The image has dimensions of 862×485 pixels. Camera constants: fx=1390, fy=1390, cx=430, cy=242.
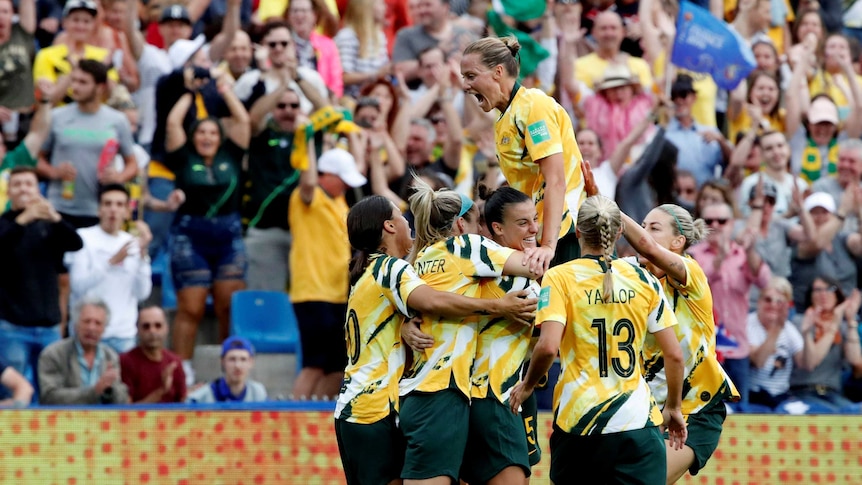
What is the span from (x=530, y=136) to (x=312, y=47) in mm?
6755

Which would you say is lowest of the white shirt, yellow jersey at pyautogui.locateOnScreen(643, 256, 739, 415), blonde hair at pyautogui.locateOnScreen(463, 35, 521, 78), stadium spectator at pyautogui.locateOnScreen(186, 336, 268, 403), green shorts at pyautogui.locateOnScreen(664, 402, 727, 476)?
stadium spectator at pyautogui.locateOnScreen(186, 336, 268, 403)

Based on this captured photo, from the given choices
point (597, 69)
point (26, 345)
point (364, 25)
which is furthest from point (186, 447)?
point (597, 69)

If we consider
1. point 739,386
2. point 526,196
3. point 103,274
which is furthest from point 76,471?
point 739,386

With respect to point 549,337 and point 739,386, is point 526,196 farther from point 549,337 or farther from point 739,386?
point 739,386

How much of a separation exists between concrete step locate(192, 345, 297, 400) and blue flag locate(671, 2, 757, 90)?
187 inches

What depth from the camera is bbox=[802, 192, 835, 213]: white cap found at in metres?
13.3

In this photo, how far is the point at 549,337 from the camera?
6641 mm

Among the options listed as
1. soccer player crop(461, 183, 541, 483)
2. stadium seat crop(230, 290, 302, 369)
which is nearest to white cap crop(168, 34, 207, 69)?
stadium seat crop(230, 290, 302, 369)

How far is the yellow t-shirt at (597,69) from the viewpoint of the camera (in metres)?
14.1

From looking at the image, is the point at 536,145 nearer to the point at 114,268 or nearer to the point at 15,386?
the point at 15,386

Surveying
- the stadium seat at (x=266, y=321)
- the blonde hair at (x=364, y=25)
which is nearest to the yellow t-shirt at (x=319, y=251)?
the stadium seat at (x=266, y=321)

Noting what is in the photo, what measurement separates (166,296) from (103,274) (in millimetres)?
1289

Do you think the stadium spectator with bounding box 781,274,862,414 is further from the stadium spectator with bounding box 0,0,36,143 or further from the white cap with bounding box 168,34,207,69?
the stadium spectator with bounding box 0,0,36,143

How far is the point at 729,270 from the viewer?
41.0 feet
